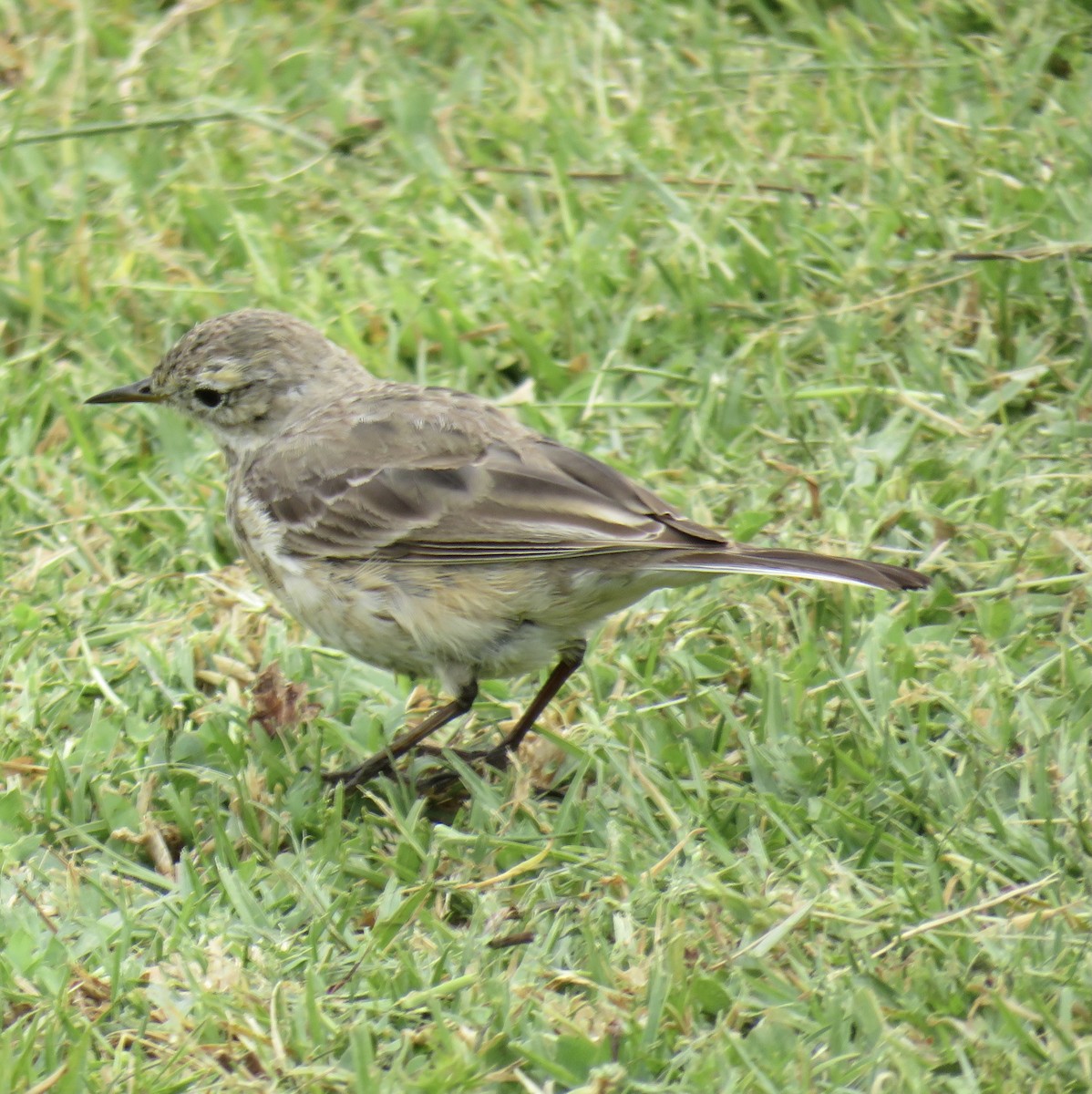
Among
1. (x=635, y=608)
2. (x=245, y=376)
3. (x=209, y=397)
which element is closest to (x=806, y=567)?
(x=635, y=608)

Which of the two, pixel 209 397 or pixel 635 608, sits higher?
pixel 209 397

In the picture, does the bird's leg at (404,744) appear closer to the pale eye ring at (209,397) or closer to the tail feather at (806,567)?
the tail feather at (806,567)

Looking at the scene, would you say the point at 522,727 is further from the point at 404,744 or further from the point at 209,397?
the point at 209,397

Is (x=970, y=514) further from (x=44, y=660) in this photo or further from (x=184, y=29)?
(x=184, y=29)

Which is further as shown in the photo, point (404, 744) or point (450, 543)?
point (404, 744)

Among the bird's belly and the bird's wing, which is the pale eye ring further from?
the bird's belly

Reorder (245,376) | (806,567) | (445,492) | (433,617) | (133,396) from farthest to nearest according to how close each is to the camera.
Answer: (133,396), (245,376), (445,492), (433,617), (806,567)
